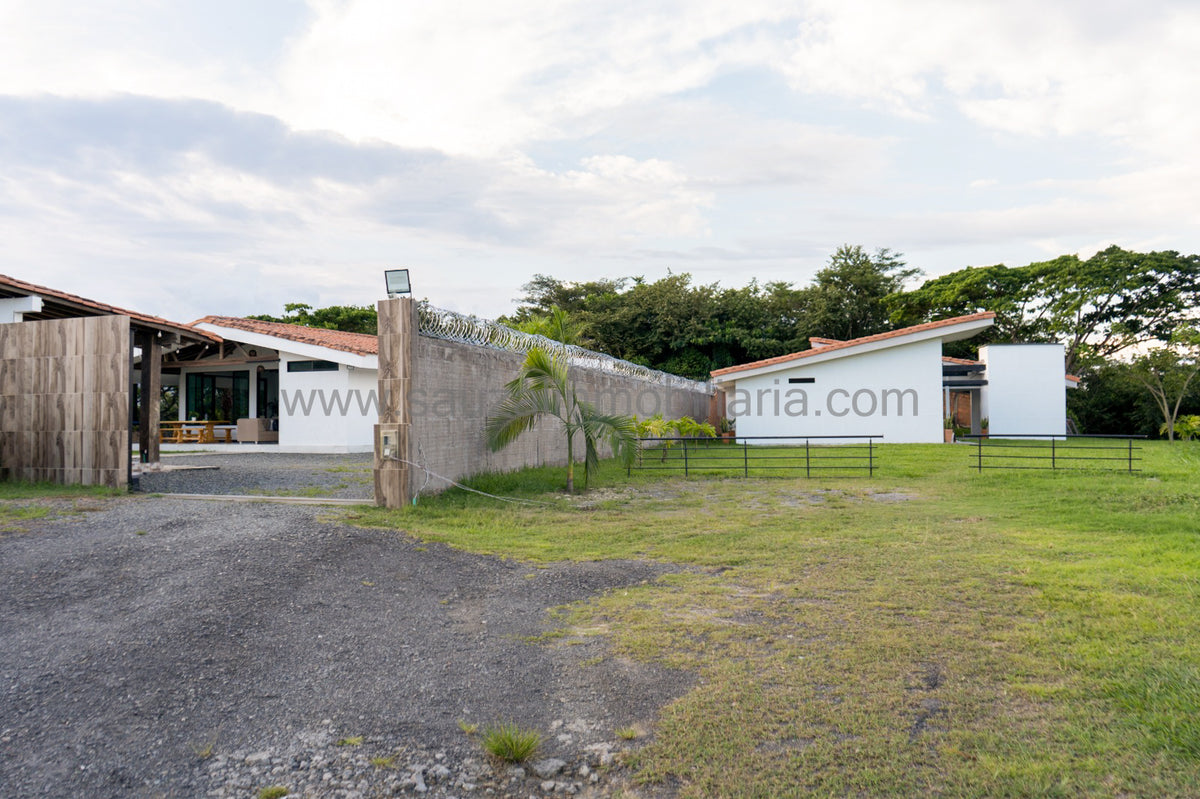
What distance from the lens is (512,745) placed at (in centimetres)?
256

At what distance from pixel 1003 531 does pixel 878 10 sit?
21.0 ft

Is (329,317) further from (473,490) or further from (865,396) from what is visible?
(473,490)

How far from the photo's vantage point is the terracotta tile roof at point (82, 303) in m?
9.31

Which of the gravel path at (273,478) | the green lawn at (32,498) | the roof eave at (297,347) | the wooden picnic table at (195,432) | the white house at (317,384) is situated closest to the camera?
the green lawn at (32,498)

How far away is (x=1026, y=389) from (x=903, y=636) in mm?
22027

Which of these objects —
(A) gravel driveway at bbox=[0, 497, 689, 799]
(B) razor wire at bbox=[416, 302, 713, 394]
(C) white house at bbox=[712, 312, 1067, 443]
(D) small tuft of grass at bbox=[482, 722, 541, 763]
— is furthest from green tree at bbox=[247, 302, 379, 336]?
(D) small tuft of grass at bbox=[482, 722, 541, 763]

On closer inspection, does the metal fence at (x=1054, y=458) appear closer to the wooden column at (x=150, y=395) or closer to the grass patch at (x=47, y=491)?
the grass patch at (x=47, y=491)

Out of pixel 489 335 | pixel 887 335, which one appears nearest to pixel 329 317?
pixel 887 335

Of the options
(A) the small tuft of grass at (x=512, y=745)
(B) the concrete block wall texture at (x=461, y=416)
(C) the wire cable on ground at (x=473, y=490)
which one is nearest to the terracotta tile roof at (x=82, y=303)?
(B) the concrete block wall texture at (x=461, y=416)

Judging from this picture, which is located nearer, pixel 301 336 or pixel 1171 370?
pixel 301 336

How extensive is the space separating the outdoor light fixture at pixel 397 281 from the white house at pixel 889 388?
13.8 m

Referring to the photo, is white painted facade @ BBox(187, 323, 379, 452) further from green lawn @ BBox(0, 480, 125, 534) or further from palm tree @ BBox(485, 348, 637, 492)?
green lawn @ BBox(0, 480, 125, 534)

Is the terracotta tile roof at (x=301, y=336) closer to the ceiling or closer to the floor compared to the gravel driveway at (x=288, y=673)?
closer to the ceiling

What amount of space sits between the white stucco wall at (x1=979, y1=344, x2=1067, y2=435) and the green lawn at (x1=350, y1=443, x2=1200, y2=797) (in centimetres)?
1524
